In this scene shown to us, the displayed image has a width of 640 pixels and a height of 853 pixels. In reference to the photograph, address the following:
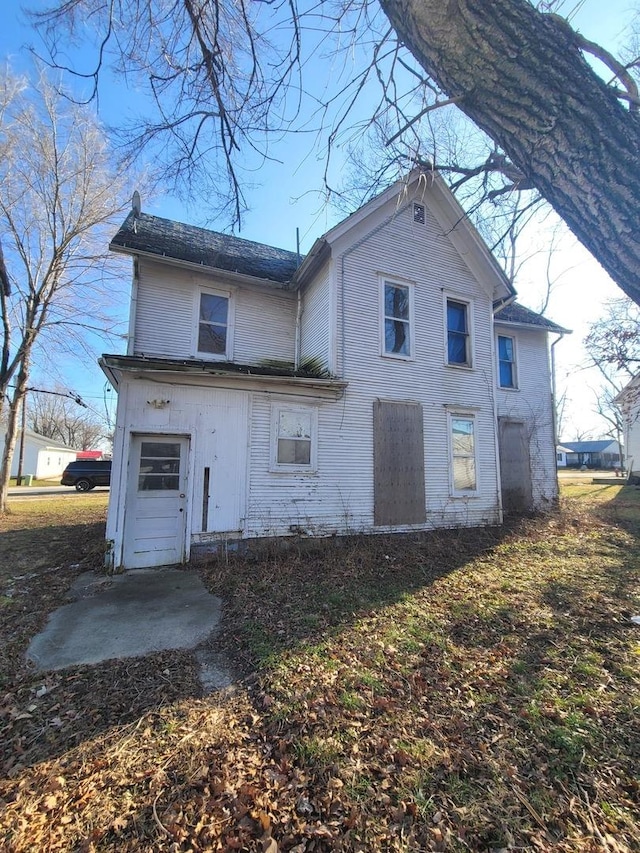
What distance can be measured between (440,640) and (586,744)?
5.37 ft

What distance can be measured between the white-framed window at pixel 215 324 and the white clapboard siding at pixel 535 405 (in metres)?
8.70

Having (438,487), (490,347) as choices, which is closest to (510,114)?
(438,487)

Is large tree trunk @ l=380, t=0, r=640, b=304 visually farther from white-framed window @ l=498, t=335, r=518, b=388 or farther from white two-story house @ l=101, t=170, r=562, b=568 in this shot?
white-framed window @ l=498, t=335, r=518, b=388

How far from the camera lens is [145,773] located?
7.69 ft

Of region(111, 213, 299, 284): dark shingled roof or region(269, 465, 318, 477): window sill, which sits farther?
region(111, 213, 299, 284): dark shingled roof

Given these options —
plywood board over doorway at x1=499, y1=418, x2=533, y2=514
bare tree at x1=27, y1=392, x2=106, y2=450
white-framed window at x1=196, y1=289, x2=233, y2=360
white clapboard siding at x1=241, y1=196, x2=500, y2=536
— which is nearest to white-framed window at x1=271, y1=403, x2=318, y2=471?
white clapboard siding at x1=241, y1=196, x2=500, y2=536

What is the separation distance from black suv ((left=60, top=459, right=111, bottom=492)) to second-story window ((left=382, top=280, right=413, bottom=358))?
20.8 m

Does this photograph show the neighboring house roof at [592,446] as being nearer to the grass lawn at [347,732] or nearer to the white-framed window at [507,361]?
the white-framed window at [507,361]

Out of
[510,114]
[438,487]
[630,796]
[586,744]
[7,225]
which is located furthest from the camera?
[7,225]

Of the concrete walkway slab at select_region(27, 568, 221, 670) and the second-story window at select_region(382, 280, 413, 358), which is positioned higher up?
the second-story window at select_region(382, 280, 413, 358)

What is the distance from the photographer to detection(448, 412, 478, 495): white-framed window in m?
10.0

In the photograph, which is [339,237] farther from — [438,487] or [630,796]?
[630,796]

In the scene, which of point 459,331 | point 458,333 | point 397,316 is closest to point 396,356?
point 397,316

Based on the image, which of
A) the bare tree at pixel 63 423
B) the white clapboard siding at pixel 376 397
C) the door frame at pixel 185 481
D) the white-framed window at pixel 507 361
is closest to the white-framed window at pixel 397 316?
the white clapboard siding at pixel 376 397
